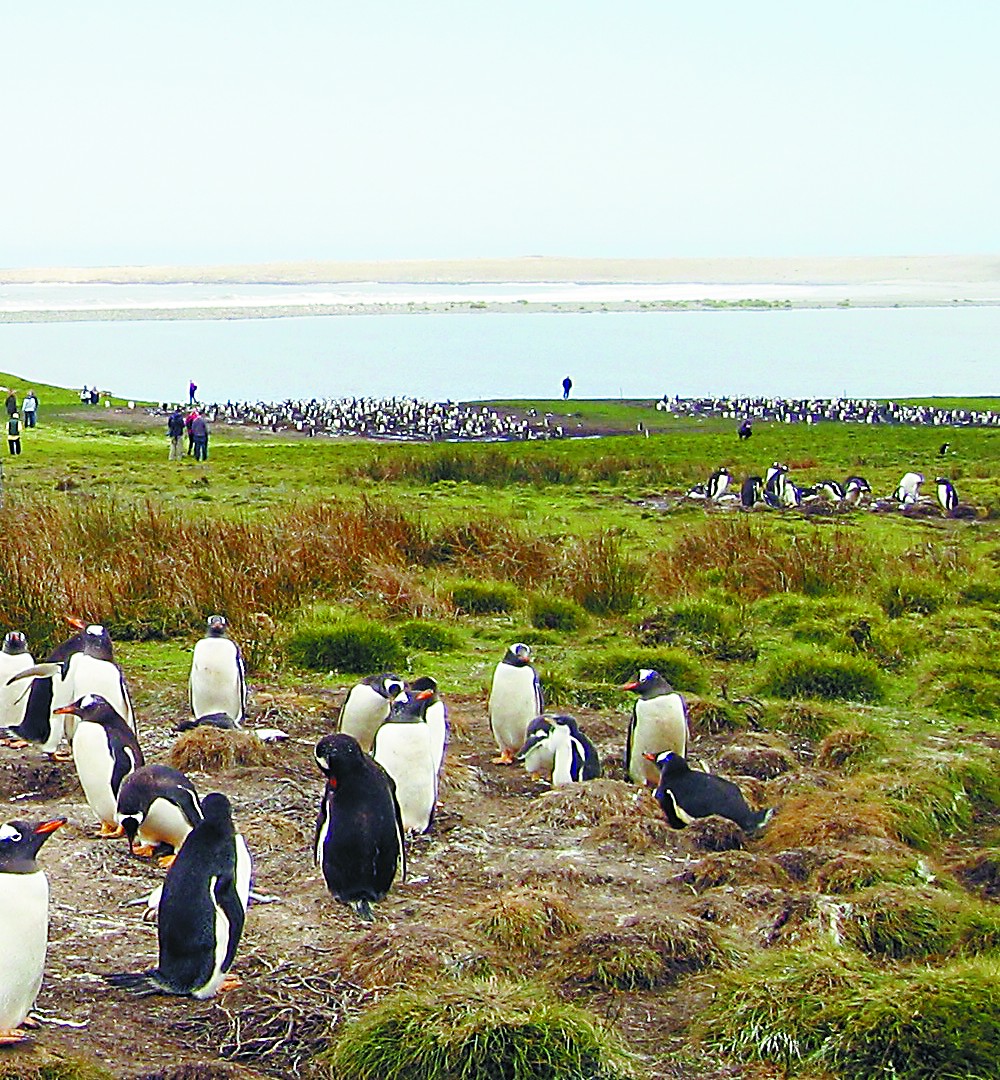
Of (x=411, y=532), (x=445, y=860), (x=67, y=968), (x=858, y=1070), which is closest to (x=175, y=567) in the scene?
(x=411, y=532)

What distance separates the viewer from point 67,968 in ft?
19.7

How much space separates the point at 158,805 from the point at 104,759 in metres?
0.65

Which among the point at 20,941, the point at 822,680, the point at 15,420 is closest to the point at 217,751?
the point at 20,941

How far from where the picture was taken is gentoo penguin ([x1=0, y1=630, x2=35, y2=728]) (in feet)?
30.4

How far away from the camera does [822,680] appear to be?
1112cm

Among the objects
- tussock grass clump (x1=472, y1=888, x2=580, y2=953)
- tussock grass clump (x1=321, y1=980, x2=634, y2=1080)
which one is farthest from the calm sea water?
tussock grass clump (x1=321, y1=980, x2=634, y2=1080)

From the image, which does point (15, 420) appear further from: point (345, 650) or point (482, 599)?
point (345, 650)

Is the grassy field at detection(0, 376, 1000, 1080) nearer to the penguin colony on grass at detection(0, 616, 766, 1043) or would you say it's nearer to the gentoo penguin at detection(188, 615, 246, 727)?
the penguin colony on grass at detection(0, 616, 766, 1043)

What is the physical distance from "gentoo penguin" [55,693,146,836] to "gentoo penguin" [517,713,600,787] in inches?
91.2

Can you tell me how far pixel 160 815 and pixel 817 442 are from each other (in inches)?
1326

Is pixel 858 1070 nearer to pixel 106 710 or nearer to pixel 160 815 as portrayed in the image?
pixel 160 815

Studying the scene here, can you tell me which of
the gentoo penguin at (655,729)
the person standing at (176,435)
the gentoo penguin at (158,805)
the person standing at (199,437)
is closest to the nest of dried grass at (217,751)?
the gentoo penguin at (158,805)

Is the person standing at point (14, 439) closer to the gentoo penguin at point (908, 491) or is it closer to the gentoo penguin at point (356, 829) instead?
the gentoo penguin at point (908, 491)

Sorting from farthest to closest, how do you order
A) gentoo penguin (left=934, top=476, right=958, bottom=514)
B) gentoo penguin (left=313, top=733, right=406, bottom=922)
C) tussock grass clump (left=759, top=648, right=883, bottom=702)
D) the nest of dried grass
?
gentoo penguin (left=934, top=476, right=958, bottom=514) < tussock grass clump (left=759, top=648, right=883, bottom=702) < the nest of dried grass < gentoo penguin (left=313, top=733, right=406, bottom=922)
